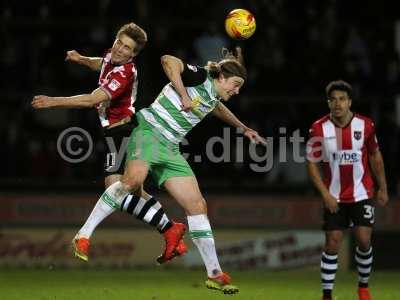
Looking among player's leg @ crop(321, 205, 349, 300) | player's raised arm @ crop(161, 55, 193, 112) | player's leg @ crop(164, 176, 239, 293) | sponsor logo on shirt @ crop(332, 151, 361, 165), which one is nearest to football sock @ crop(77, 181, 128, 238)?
player's leg @ crop(164, 176, 239, 293)

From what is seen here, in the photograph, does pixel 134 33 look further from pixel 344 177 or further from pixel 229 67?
pixel 344 177

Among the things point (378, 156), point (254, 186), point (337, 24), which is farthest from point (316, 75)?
point (378, 156)

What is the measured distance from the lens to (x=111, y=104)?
A: 10.6 meters

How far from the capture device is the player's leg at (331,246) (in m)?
10.8

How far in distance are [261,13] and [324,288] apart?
22.7 feet

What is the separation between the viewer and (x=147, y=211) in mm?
10516

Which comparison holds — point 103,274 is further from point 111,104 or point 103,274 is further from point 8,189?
point 111,104

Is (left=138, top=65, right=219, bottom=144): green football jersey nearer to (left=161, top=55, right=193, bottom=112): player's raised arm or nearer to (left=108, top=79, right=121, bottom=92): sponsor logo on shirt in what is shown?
(left=161, top=55, right=193, bottom=112): player's raised arm

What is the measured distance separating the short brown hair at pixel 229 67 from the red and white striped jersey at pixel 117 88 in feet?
2.52

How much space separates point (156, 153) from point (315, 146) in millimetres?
1722

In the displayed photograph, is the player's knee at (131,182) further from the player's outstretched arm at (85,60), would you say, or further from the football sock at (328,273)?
the football sock at (328,273)

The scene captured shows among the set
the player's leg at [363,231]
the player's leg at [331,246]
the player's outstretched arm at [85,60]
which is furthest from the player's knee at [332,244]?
the player's outstretched arm at [85,60]

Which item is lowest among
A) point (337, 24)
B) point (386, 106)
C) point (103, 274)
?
point (103, 274)

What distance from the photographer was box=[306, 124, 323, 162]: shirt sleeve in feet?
35.6
